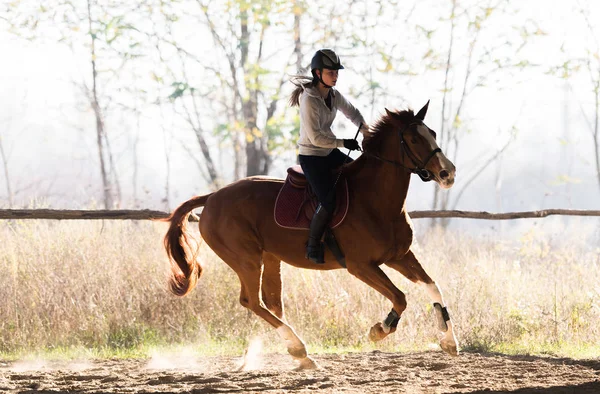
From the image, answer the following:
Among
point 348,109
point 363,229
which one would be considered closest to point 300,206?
point 363,229

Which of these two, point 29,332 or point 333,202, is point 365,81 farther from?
point 333,202

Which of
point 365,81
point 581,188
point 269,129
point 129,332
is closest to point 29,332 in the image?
point 129,332

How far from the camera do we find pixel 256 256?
655cm

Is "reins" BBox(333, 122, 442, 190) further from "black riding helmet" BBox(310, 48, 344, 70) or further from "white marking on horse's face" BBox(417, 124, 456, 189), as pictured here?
"black riding helmet" BBox(310, 48, 344, 70)

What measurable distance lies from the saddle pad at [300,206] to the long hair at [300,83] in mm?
647

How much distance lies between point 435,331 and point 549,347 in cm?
119

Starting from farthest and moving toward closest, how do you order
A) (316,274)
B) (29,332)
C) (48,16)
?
(48,16)
(316,274)
(29,332)

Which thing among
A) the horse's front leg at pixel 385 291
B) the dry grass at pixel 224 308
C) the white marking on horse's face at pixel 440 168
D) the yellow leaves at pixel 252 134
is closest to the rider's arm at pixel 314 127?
the white marking on horse's face at pixel 440 168

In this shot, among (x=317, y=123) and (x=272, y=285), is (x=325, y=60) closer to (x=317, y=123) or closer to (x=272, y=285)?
(x=317, y=123)

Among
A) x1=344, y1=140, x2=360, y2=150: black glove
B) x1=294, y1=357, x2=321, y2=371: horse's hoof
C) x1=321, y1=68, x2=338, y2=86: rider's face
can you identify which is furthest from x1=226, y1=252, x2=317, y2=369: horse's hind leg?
x1=321, y1=68, x2=338, y2=86: rider's face

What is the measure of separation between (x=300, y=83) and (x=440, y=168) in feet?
4.54

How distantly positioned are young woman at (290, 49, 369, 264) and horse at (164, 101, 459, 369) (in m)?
0.16

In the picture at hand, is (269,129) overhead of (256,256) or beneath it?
overhead

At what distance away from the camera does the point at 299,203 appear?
6.25 meters
